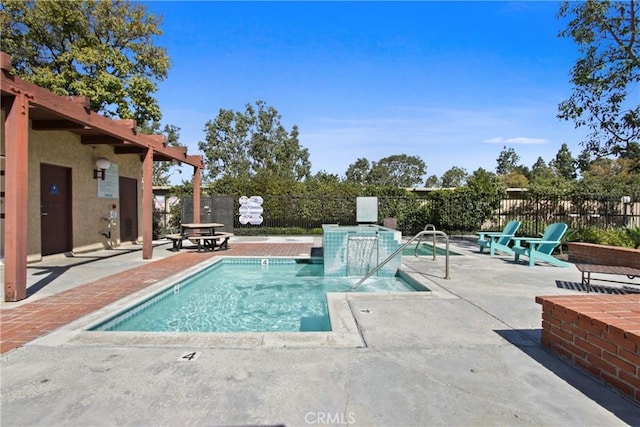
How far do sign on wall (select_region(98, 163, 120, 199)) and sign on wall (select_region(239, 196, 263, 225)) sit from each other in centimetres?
624

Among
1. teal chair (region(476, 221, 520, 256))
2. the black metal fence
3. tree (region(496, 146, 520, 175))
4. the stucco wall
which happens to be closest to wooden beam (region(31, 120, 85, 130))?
the stucco wall

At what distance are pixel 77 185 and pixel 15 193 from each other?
17.2 ft

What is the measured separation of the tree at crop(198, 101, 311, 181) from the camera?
3328cm

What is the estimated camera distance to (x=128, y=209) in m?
11.7

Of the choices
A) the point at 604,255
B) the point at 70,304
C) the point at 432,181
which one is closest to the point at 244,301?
the point at 70,304

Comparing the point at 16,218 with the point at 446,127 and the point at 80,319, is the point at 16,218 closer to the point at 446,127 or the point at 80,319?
the point at 80,319

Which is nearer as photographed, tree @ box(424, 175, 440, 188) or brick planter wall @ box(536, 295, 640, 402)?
brick planter wall @ box(536, 295, 640, 402)

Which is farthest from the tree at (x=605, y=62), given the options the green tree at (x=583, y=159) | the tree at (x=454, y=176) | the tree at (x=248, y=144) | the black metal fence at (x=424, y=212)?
the tree at (x=454, y=176)

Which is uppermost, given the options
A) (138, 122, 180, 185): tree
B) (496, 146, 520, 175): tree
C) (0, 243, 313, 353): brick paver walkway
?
(496, 146, 520, 175): tree

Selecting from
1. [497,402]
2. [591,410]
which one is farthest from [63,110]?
[591,410]

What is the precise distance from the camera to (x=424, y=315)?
4.14 metres

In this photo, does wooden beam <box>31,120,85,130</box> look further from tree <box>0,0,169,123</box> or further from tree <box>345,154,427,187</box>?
tree <box>345,154,427,187</box>

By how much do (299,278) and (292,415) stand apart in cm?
578

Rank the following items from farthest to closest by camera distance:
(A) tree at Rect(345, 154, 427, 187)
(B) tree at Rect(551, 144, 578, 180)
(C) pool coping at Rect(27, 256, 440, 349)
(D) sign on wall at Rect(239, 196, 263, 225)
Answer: (A) tree at Rect(345, 154, 427, 187)
(B) tree at Rect(551, 144, 578, 180)
(D) sign on wall at Rect(239, 196, 263, 225)
(C) pool coping at Rect(27, 256, 440, 349)
